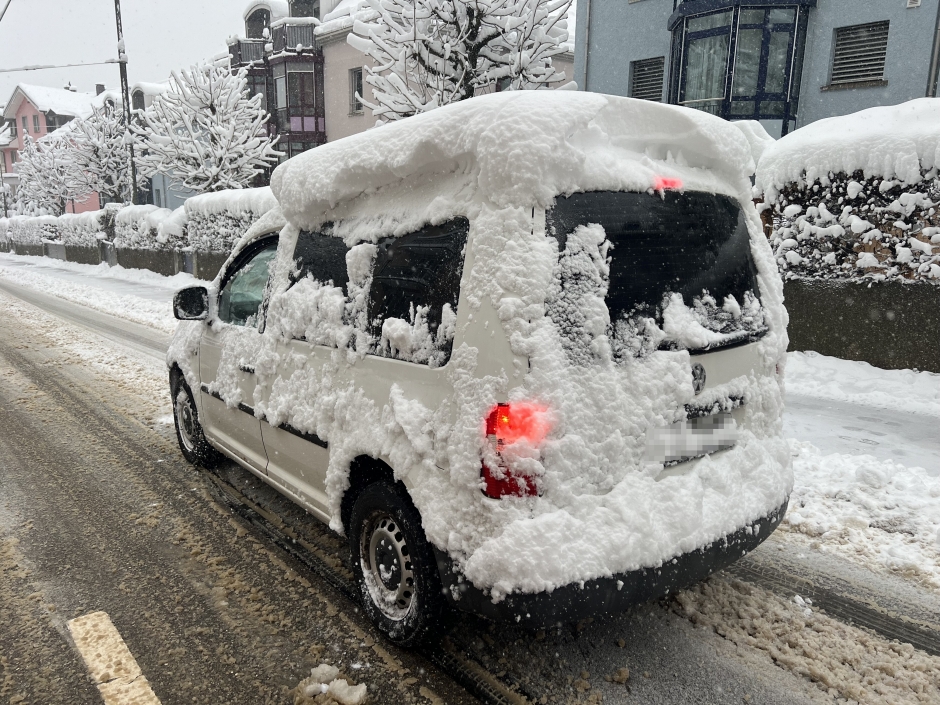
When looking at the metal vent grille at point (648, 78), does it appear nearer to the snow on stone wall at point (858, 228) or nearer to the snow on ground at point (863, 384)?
the snow on stone wall at point (858, 228)

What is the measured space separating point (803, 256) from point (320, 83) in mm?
32145

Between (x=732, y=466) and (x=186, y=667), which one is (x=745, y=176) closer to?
(x=732, y=466)

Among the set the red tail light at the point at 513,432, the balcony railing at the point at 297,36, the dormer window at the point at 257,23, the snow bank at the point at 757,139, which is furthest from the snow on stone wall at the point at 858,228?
the dormer window at the point at 257,23

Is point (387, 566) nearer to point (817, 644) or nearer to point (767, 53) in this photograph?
point (817, 644)

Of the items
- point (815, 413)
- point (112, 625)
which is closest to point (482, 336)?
point (112, 625)

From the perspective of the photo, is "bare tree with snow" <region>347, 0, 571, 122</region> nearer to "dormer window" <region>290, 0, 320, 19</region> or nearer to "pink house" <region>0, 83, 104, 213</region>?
"dormer window" <region>290, 0, 320, 19</region>

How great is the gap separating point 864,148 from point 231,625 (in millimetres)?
7302

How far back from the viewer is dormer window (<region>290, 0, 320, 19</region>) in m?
36.4

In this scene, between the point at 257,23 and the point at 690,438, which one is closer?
the point at 690,438

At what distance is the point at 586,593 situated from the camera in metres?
2.26

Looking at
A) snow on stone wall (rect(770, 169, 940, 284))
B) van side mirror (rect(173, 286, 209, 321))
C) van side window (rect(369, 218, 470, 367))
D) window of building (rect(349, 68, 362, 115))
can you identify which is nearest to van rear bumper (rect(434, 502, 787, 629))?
van side window (rect(369, 218, 470, 367))

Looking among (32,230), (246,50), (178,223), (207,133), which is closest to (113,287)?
(178,223)

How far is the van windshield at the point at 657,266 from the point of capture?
2352 millimetres

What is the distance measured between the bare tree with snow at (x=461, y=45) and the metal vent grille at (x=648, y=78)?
26.7 feet
